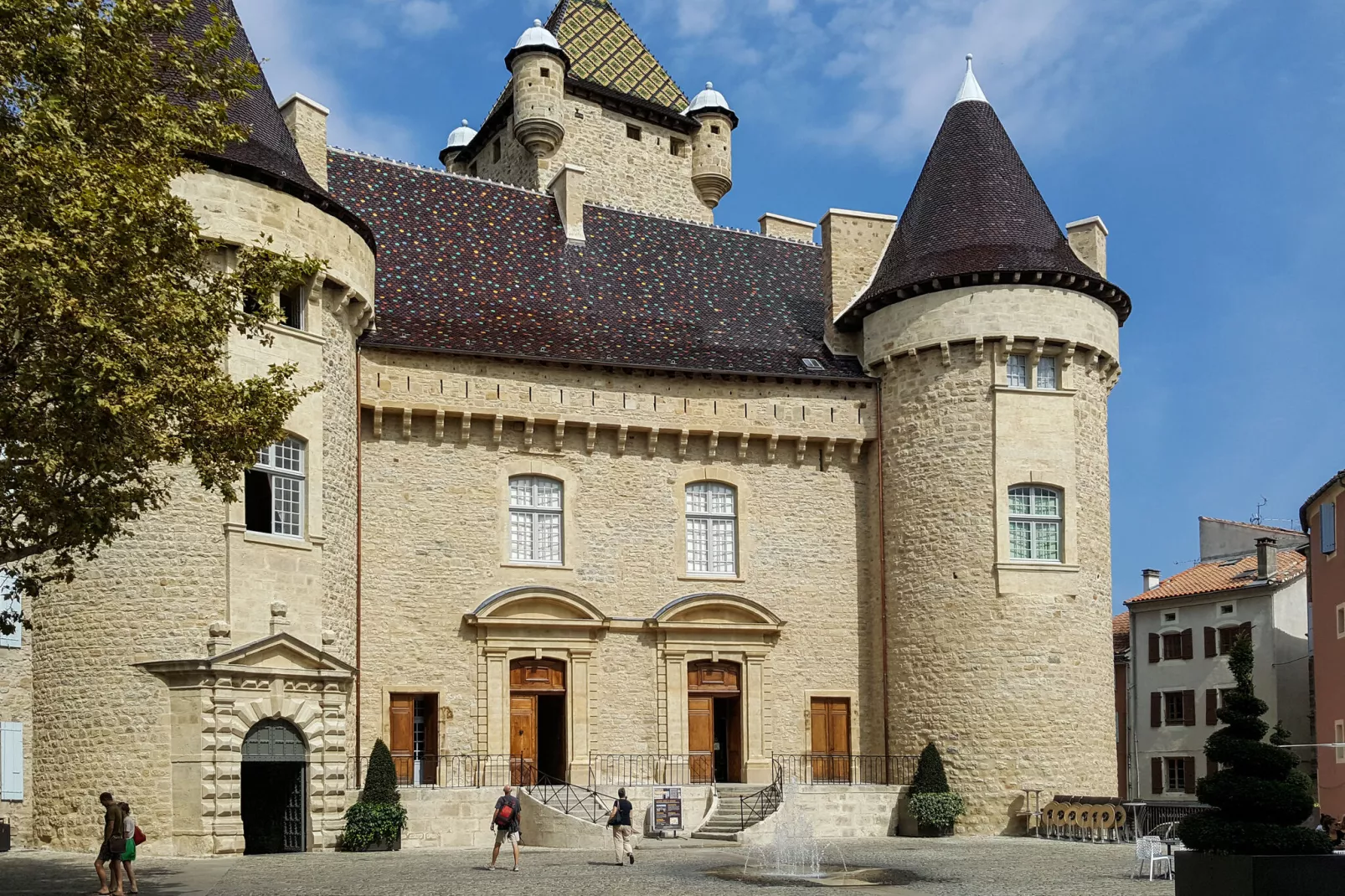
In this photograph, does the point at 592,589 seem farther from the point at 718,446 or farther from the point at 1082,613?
the point at 1082,613

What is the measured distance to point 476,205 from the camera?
3238 centimetres

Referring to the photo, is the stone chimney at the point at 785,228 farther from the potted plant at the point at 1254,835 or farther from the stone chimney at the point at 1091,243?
the potted plant at the point at 1254,835

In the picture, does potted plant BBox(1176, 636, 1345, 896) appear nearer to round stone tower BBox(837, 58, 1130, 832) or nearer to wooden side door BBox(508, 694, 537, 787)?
round stone tower BBox(837, 58, 1130, 832)

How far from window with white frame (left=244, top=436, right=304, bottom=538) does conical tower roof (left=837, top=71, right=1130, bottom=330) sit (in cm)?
1220

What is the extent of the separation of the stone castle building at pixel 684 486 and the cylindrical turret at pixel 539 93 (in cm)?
441

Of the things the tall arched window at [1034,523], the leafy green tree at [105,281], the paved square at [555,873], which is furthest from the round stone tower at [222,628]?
the tall arched window at [1034,523]

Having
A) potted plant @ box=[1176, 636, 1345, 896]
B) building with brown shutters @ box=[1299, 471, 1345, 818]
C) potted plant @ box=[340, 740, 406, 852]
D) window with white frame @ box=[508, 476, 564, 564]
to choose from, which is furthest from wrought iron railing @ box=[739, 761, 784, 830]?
building with brown shutters @ box=[1299, 471, 1345, 818]

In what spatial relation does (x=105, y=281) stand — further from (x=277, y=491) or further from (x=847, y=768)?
(x=847, y=768)

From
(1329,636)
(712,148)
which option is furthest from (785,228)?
(1329,636)

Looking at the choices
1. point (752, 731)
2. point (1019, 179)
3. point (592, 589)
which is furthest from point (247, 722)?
point (1019, 179)

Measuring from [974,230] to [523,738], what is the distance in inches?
512

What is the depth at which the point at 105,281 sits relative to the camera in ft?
47.0

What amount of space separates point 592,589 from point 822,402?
6007mm

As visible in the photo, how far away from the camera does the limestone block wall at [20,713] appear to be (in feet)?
72.5
